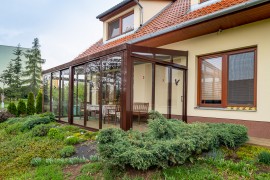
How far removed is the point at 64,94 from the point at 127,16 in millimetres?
5693

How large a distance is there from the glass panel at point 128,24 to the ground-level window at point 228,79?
5154 mm

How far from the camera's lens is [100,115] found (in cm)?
756

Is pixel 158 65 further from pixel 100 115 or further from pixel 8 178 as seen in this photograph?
pixel 8 178

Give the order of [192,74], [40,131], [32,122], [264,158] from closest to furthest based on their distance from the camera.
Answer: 1. [264,158]
2. [40,131]
3. [192,74]
4. [32,122]

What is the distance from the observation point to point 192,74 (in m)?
8.03

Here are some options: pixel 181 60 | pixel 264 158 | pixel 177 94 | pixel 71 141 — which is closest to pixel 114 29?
pixel 181 60

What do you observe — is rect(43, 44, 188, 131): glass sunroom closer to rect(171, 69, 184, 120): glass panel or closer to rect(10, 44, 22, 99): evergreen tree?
rect(171, 69, 184, 120): glass panel

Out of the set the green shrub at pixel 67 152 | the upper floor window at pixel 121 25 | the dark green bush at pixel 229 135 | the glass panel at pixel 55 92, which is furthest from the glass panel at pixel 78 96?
the dark green bush at pixel 229 135

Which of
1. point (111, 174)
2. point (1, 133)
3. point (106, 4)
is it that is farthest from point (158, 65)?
point (106, 4)

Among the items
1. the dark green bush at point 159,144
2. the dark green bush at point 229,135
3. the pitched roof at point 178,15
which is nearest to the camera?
the dark green bush at point 159,144

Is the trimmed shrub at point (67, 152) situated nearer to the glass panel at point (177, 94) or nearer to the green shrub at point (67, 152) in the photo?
the green shrub at point (67, 152)

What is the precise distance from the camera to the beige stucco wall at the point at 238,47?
6.08 metres

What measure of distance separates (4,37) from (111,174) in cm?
3732

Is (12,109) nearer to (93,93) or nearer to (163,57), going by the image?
(93,93)
